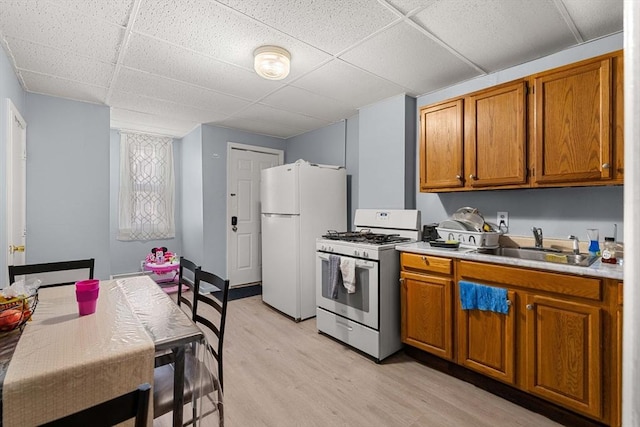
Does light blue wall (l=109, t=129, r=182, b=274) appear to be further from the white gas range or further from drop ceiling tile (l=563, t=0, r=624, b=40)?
drop ceiling tile (l=563, t=0, r=624, b=40)

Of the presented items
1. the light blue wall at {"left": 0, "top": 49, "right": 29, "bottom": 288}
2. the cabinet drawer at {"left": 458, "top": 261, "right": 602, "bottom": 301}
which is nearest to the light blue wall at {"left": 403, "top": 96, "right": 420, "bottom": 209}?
the cabinet drawer at {"left": 458, "top": 261, "right": 602, "bottom": 301}

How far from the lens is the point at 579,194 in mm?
2072

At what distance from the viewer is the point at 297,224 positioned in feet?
10.7

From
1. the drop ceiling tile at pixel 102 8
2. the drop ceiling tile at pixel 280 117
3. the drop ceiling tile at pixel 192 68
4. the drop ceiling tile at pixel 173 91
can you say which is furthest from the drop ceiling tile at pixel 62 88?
the drop ceiling tile at pixel 280 117

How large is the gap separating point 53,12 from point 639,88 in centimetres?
258

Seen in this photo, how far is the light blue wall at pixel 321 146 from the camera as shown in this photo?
3.93 meters

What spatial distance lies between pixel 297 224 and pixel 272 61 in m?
1.64

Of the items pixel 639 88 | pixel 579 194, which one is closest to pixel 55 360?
pixel 639 88

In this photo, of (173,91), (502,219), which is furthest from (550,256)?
(173,91)

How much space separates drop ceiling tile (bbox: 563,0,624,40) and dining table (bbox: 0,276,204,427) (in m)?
2.56

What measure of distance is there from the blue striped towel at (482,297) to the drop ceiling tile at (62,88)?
355 centimetres

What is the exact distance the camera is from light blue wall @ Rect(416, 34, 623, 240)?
6.44ft

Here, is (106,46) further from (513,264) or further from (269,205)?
(513,264)

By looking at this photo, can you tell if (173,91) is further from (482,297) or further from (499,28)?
(482,297)
